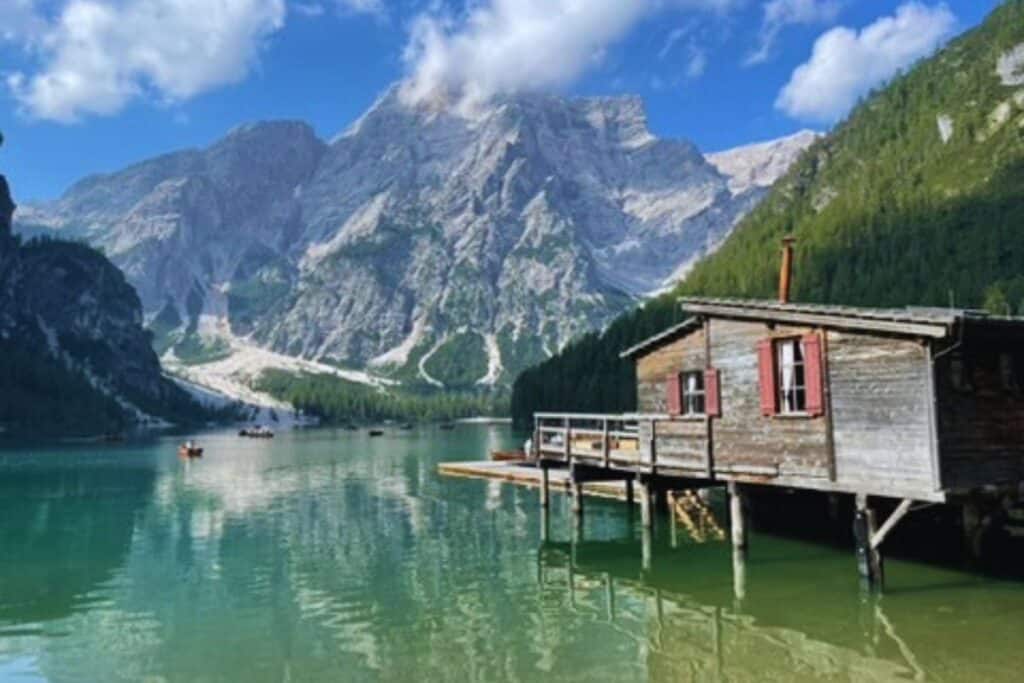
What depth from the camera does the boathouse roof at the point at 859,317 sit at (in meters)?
24.8

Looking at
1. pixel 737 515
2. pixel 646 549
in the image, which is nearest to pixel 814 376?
pixel 737 515

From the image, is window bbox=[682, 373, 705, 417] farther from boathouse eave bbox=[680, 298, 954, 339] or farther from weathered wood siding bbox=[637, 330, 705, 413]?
boathouse eave bbox=[680, 298, 954, 339]

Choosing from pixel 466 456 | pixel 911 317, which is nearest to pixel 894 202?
pixel 466 456

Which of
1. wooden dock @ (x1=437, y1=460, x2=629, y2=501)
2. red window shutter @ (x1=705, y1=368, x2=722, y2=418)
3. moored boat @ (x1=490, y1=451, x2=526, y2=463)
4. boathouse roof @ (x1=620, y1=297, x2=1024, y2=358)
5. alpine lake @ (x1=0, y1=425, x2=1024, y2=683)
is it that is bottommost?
alpine lake @ (x1=0, y1=425, x2=1024, y2=683)

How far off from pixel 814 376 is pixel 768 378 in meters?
2.16

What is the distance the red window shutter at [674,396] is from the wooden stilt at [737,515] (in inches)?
178

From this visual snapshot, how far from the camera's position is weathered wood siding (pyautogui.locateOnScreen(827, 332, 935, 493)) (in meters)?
25.6

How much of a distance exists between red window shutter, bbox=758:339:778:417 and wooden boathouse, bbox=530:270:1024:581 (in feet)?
0.12

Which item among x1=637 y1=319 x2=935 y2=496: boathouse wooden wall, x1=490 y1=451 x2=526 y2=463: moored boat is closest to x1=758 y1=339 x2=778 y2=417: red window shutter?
x1=637 y1=319 x2=935 y2=496: boathouse wooden wall

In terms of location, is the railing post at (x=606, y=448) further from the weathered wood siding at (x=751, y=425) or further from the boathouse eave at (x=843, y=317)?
the weathered wood siding at (x=751, y=425)

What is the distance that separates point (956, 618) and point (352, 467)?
7730 centimetres

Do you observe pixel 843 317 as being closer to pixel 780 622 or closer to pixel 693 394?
pixel 780 622

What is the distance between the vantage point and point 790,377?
30.5 metres

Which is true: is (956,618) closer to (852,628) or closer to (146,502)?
(852,628)
